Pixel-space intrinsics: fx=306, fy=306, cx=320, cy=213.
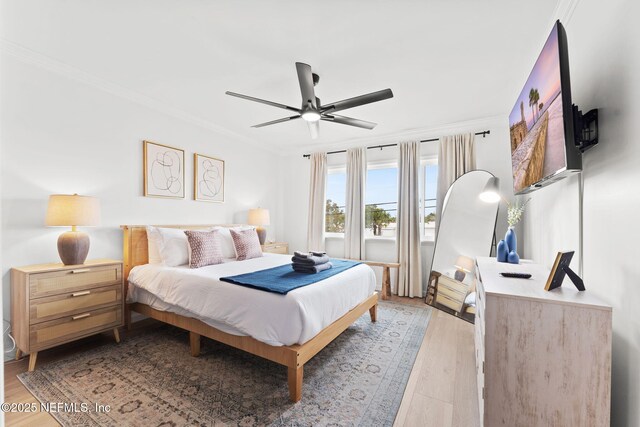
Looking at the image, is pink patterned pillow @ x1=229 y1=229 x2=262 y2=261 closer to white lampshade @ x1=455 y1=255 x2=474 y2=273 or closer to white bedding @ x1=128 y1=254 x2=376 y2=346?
white bedding @ x1=128 y1=254 x2=376 y2=346

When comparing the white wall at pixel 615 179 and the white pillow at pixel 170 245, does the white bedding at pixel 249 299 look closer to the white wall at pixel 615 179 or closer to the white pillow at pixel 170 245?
the white pillow at pixel 170 245

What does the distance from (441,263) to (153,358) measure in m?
3.40

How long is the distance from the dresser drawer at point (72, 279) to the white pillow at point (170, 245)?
416 mm

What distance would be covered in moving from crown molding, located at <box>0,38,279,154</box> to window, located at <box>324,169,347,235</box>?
78.2 inches

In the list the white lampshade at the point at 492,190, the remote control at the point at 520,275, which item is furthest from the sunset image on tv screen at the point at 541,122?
the white lampshade at the point at 492,190

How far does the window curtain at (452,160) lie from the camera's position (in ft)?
13.6

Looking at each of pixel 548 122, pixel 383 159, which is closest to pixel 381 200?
pixel 383 159

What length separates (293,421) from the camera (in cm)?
191

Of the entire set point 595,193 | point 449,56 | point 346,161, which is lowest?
point 595,193

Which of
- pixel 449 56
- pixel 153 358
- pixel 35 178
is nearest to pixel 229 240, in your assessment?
pixel 153 358

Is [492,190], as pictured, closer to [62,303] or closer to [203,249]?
[203,249]

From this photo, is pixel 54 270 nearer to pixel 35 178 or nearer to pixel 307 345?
pixel 35 178

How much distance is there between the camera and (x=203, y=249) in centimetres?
325

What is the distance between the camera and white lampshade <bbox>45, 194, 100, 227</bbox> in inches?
102
